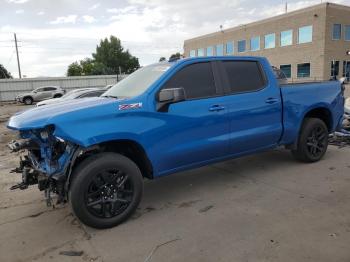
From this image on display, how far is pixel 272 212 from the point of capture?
13.5ft

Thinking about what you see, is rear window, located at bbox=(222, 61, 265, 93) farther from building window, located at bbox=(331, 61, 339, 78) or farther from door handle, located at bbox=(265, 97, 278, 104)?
building window, located at bbox=(331, 61, 339, 78)

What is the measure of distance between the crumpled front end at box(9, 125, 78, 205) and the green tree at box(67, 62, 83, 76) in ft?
264

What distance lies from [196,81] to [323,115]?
2.95 metres

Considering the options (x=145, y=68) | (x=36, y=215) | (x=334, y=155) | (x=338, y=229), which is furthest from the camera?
(x=334, y=155)

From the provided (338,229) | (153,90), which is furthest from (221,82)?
(338,229)

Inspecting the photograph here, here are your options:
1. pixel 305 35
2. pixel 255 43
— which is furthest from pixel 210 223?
pixel 255 43

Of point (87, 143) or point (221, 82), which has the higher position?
point (221, 82)

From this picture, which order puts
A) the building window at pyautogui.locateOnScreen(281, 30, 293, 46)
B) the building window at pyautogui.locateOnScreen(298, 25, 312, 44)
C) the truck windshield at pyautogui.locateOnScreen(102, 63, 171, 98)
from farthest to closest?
the building window at pyautogui.locateOnScreen(281, 30, 293, 46), the building window at pyautogui.locateOnScreen(298, 25, 312, 44), the truck windshield at pyautogui.locateOnScreen(102, 63, 171, 98)

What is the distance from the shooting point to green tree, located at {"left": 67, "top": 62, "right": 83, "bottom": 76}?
81.6 m

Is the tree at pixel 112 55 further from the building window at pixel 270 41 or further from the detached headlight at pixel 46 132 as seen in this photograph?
the detached headlight at pixel 46 132

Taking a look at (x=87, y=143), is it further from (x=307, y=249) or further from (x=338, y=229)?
(x=338, y=229)

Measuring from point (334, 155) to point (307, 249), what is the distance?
3.80 metres

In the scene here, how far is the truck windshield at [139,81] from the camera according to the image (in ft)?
14.5

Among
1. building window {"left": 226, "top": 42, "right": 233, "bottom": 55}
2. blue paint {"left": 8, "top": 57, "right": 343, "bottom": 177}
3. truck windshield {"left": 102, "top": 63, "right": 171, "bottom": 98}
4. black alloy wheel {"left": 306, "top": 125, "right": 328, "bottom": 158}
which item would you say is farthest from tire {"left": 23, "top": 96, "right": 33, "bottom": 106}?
building window {"left": 226, "top": 42, "right": 233, "bottom": 55}
